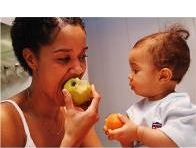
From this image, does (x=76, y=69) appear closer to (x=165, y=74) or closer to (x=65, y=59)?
(x=65, y=59)

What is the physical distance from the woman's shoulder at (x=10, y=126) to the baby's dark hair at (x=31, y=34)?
14cm

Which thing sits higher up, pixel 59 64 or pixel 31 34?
pixel 31 34

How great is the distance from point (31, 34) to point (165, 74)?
485mm

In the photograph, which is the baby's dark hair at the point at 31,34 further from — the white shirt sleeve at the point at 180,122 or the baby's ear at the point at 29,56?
the white shirt sleeve at the point at 180,122

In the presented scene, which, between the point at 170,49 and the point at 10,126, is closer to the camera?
the point at 10,126

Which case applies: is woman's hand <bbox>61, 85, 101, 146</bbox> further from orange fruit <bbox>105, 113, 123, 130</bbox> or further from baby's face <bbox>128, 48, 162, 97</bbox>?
baby's face <bbox>128, 48, 162, 97</bbox>

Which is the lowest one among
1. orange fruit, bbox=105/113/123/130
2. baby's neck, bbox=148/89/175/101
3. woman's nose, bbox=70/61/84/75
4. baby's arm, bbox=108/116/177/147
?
baby's arm, bbox=108/116/177/147

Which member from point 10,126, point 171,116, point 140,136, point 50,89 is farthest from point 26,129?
point 171,116

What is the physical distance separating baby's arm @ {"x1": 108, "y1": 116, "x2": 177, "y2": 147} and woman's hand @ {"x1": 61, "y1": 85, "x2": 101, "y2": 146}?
81 millimetres

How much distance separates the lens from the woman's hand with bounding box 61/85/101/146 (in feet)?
5.15

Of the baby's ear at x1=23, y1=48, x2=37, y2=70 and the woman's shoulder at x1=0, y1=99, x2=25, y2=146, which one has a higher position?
the baby's ear at x1=23, y1=48, x2=37, y2=70

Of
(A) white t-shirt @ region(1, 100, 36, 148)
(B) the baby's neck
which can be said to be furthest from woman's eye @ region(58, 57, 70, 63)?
(B) the baby's neck

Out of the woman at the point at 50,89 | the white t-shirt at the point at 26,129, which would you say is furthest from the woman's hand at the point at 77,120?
the white t-shirt at the point at 26,129

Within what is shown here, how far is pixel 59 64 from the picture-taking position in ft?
5.19
